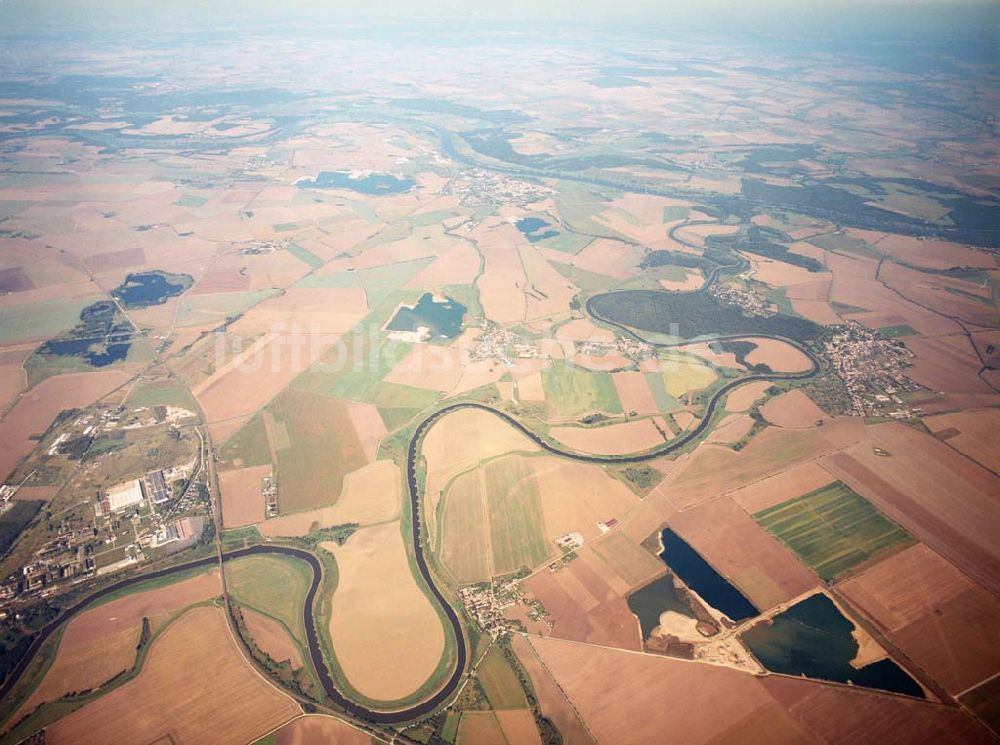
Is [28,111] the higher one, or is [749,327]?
[28,111]

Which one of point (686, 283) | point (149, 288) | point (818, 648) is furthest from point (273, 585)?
point (686, 283)

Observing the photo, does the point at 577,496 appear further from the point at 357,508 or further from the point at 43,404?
the point at 43,404

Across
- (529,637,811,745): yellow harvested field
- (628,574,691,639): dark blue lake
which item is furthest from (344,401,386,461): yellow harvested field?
(628,574,691,639): dark blue lake

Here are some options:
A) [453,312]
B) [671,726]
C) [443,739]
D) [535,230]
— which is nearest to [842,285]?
[535,230]

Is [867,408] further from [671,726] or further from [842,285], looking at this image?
[671,726]

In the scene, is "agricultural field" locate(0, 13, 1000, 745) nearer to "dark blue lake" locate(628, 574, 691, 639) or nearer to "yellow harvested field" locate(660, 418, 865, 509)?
"dark blue lake" locate(628, 574, 691, 639)

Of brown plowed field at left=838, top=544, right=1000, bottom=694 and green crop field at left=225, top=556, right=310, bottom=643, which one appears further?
green crop field at left=225, top=556, right=310, bottom=643

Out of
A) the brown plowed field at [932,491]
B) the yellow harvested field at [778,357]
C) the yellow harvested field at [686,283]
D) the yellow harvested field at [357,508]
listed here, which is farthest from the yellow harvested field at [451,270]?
the brown plowed field at [932,491]
